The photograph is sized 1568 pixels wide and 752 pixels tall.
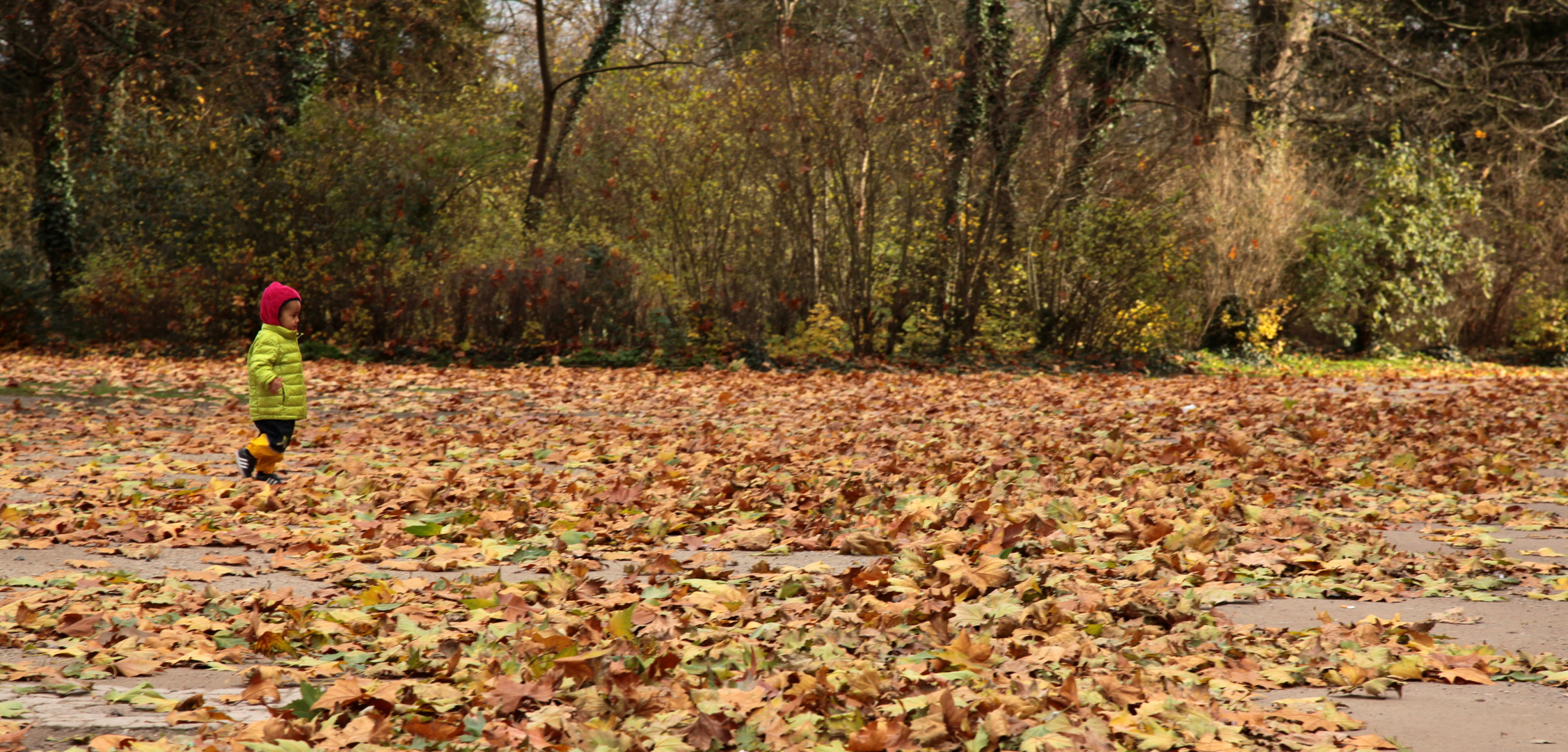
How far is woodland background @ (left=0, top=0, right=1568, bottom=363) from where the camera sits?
1595cm

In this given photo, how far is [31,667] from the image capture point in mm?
3336

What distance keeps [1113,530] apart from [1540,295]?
20.2 metres

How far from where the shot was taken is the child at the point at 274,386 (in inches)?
266

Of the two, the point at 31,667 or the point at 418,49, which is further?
the point at 418,49

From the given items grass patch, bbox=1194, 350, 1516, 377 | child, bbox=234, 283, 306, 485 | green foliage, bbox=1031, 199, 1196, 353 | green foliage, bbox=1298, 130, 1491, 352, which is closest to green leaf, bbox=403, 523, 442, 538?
child, bbox=234, 283, 306, 485

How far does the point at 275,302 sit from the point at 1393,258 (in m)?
17.9

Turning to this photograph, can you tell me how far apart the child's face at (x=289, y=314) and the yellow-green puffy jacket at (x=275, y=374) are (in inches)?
1.6

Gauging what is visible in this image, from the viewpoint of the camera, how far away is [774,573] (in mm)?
4605

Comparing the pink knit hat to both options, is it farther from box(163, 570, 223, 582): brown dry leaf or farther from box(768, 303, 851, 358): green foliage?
box(768, 303, 851, 358): green foliage

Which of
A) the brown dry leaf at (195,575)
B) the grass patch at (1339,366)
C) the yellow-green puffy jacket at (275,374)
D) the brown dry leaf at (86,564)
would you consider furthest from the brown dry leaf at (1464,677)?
the grass patch at (1339,366)

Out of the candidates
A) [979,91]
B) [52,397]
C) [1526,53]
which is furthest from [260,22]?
[1526,53]

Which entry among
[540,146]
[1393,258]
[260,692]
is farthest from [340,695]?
[1393,258]

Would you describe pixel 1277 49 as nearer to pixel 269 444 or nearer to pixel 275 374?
pixel 275 374

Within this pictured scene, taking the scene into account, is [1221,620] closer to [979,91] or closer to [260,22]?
[979,91]
